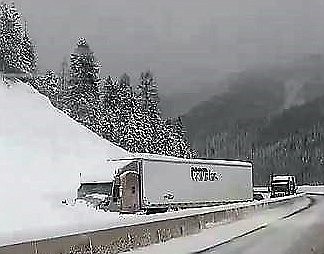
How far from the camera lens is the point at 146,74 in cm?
12338

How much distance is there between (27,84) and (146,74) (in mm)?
29535

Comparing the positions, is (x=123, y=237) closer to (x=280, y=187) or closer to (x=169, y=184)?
(x=169, y=184)

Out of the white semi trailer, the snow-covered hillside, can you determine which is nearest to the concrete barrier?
the white semi trailer

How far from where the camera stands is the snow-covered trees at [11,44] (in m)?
92.4

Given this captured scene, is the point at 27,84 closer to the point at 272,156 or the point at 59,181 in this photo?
the point at 59,181

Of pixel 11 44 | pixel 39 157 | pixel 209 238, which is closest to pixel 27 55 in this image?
pixel 11 44

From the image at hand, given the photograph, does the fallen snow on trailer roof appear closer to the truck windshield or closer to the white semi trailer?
the white semi trailer

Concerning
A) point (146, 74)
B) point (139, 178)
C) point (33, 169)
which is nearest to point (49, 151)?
point (33, 169)

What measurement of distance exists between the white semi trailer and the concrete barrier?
27.0 feet

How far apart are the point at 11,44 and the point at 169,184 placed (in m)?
55.1

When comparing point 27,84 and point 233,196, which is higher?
point 27,84

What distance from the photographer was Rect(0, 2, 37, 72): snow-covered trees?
303ft

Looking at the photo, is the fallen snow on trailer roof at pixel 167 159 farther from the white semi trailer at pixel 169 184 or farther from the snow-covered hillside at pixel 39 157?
the snow-covered hillside at pixel 39 157

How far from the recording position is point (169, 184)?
141 feet
